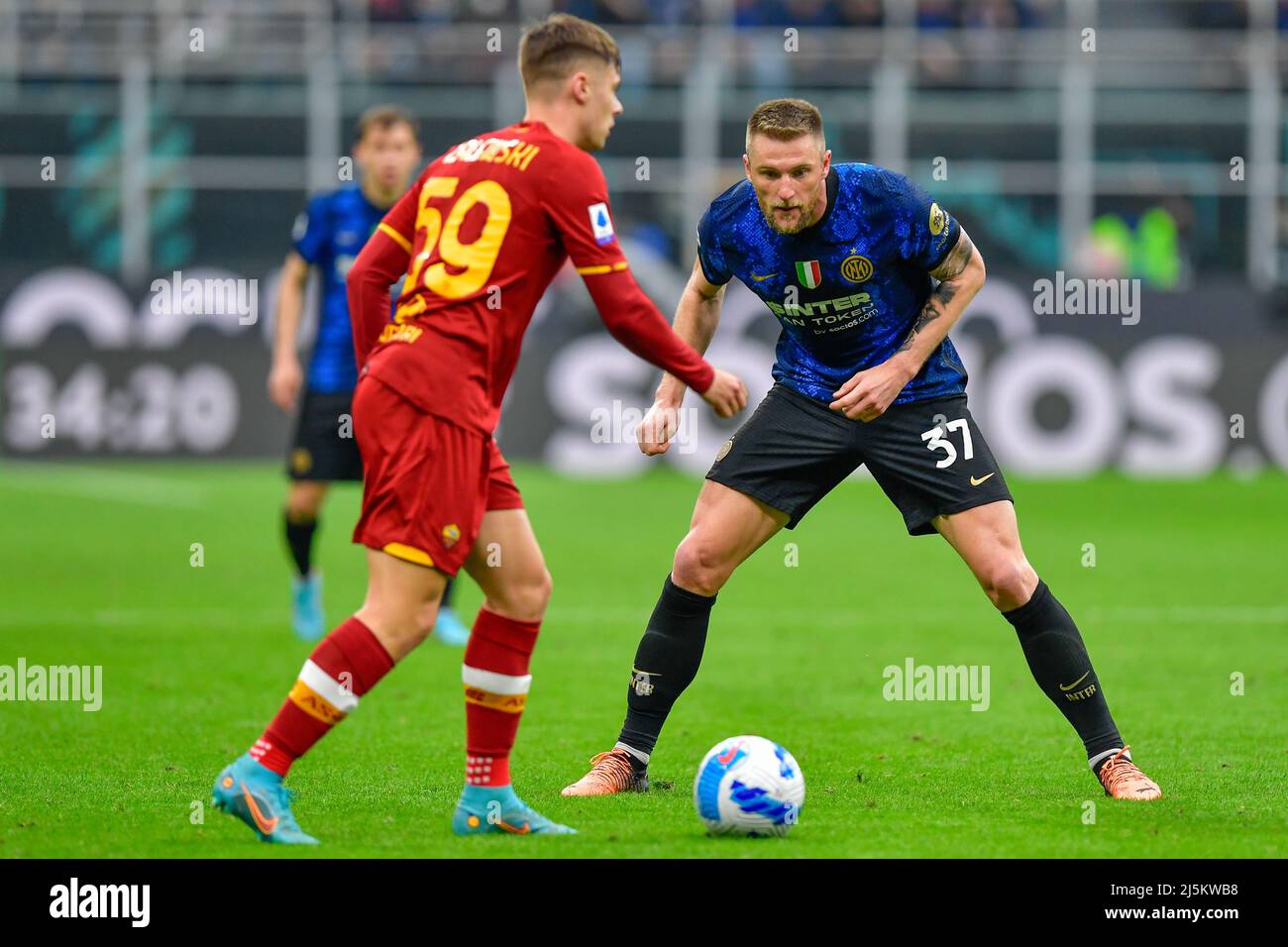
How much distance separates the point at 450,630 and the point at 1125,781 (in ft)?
15.6

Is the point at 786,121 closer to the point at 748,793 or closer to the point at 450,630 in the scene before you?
the point at 748,793

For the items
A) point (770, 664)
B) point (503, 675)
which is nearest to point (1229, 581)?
point (770, 664)

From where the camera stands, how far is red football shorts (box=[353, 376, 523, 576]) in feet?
16.3

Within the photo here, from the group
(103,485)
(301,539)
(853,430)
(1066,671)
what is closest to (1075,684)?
(1066,671)

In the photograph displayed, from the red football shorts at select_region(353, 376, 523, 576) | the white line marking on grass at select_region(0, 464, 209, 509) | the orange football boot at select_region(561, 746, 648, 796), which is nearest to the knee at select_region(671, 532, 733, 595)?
the orange football boot at select_region(561, 746, 648, 796)

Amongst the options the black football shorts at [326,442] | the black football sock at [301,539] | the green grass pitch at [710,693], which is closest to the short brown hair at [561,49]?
the green grass pitch at [710,693]

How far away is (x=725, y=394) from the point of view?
16.7ft

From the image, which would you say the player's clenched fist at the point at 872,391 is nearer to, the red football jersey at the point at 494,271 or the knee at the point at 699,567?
the knee at the point at 699,567

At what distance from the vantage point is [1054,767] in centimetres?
651

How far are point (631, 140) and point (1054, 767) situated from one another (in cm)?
1737

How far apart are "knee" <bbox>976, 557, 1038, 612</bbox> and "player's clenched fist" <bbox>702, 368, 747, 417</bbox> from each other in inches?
50.2

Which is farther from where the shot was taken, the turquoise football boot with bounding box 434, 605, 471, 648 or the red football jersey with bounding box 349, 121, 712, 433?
the turquoise football boot with bounding box 434, 605, 471, 648

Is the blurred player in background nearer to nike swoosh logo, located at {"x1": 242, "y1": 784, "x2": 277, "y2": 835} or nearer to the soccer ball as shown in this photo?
the soccer ball

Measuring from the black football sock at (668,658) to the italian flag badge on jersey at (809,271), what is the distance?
1.09 meters
